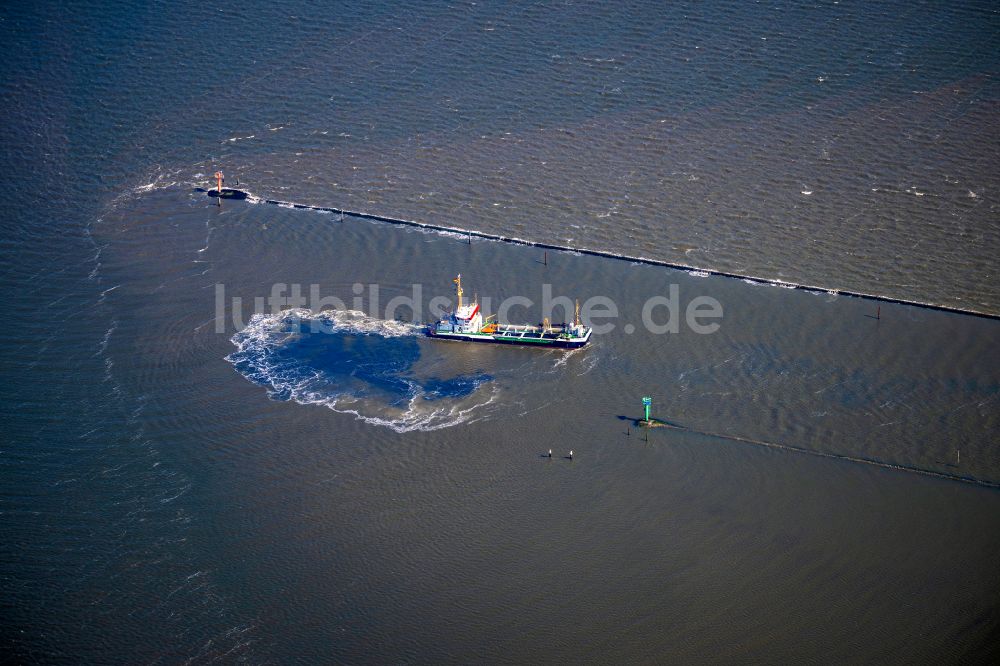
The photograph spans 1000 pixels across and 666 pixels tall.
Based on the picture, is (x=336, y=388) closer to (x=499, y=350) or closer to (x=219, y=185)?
(x=499, y=350)

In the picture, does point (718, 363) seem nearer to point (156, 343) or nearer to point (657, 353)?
point (657, 353)

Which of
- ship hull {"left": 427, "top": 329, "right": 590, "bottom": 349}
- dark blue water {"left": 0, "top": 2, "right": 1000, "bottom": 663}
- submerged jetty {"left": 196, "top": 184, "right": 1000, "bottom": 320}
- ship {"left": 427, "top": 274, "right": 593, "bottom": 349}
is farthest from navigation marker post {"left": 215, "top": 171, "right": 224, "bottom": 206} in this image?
ship hull {"left": 427, "top": 329, "right": 590, "bottom": 349}

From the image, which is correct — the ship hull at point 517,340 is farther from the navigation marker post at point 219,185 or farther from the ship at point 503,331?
the navigation marker post at point 219,185

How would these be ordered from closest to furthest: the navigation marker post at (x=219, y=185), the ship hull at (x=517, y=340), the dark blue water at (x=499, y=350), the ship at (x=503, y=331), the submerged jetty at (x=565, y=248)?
the dark blue water at (x=499, y=350) → the ship hull at (x=517, y=340) → the ship at (x=503, y=331) → the submerged jetty at (x=565, y=248) → the navigation marker post at (x=219, y=185)

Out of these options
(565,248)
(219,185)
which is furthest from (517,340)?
(219,185)

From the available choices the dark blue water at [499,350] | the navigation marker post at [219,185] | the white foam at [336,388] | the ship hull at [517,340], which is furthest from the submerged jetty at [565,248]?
the white foam at [336,388]

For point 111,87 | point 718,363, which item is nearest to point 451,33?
point 111,87

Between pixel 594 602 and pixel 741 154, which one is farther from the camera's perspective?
A: pixel 741 154
